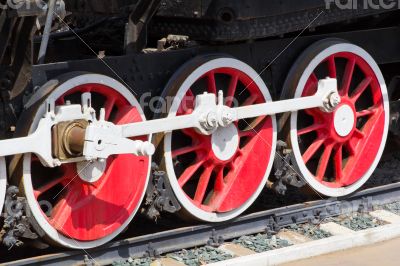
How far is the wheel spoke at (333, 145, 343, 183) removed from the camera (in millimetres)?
6777

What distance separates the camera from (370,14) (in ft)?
22.1

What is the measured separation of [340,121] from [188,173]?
4.08 ft

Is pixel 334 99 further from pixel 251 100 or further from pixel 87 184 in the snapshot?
pixel 87 184

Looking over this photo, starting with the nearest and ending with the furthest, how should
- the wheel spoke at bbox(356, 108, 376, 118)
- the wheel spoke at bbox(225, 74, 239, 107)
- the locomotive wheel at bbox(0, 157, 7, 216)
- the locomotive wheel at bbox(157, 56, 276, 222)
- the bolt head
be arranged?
the locomotive wheel at bbox(0, 157, 7, 216), the locomotive wheel at bbox(157, 56, 276, 222), the wheel spoke at bbox(225, 74, 239, 107), the bolt head, the wheel spoke at bbox(356, 108, 376, 118)

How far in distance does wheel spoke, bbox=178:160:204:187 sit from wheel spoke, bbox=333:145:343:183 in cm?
118

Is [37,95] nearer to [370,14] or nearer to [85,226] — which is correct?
[85,226]

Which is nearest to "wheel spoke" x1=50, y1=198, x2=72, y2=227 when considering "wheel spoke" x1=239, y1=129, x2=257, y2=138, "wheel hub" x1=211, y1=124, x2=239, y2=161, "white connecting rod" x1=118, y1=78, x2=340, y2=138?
"white connecting rod" x1=118, y1=78, x2=340, y2=138

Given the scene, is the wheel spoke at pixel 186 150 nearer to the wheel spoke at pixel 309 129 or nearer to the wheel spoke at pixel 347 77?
the wheel spoke at pixel 309 129

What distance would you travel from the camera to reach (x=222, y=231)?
625 centimetres

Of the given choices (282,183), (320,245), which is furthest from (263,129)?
(320,245)

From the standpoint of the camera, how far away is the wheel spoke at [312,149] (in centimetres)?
658

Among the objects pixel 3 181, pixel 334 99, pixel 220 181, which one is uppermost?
pixel 334 99

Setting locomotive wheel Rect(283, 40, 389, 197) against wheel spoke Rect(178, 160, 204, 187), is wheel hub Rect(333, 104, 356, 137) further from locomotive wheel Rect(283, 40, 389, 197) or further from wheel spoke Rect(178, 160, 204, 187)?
wheel spoke Rect(178, 160, 204, 187)
